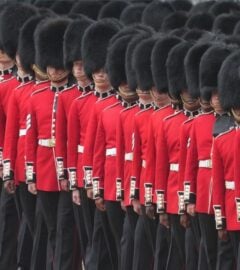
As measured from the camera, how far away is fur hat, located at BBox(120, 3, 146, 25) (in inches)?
679

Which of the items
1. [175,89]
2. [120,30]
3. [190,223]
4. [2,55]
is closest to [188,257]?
[190,223]

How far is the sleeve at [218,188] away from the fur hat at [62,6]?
630 centimetres

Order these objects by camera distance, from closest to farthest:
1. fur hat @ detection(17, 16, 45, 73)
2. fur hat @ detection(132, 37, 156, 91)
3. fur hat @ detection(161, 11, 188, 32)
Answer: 1. fur hat @ detection(132, 37, 156, 91)
2. fur hat @ detection(17, 16, 45, 73)
3. fur hat @ detection(161, 11, 188, 32)

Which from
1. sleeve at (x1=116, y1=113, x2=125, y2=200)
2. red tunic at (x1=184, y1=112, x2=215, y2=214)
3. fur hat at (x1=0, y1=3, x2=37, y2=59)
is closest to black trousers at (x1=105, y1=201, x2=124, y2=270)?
sleeve at (x1=116, y1=113, x2=125, y2=200)

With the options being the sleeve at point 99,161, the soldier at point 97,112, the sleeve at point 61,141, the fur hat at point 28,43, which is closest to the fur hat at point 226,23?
the fur hat at point 28,43

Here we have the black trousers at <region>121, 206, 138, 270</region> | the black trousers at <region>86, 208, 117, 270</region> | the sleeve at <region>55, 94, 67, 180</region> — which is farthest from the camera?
the sleeve at <region>55, 94, 67, 180</region>

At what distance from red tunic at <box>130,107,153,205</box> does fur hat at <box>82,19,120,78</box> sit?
90cm

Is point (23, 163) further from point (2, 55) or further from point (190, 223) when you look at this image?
point (190, 223)

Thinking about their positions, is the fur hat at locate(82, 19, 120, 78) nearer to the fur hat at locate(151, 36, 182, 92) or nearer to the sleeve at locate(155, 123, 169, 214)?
the fur hat at locate(151, 36, 182, 92)

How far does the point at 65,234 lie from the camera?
14.2 meters

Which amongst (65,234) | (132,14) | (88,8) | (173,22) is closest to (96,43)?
(65,234)

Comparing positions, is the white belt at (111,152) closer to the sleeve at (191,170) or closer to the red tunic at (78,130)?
the red tunic at (78,130)

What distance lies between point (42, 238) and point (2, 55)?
1823 mm

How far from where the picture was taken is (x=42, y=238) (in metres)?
14.7
